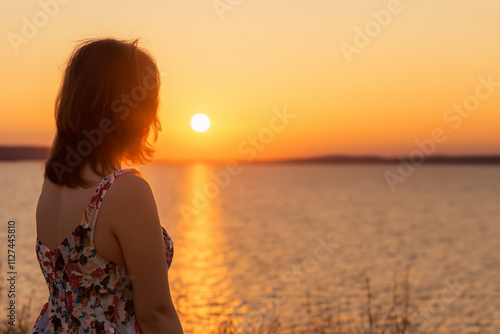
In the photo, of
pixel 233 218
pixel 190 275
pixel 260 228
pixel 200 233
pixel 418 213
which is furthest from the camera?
pixel 418 213

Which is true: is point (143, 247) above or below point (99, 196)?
below

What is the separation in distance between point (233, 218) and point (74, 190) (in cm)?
4857

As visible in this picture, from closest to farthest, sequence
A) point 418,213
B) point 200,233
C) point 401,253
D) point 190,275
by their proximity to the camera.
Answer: point 190,275, point 401,253, point 200,233, point 418,213

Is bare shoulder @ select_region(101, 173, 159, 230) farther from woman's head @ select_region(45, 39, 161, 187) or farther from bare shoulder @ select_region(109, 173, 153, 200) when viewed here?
woman's head @ select_region(45, 39, 161, 187)

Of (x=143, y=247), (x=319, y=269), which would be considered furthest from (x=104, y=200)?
(x=319, y=269)

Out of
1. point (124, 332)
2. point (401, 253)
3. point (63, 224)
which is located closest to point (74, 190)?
point (63, 224)

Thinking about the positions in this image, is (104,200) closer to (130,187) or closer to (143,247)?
(130,187)

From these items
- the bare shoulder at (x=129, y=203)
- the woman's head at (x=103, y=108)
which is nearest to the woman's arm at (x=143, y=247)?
the bare shoulder at (x=129, y=203)

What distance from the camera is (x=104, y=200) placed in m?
1.83

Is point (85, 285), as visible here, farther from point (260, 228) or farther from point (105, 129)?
point (260, 228)

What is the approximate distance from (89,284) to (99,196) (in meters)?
0.35

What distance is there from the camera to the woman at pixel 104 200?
6.04 feet

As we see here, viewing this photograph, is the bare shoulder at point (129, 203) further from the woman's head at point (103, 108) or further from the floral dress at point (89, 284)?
the woman's head at point (103, 108)

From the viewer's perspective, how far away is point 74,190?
76.6 inches
